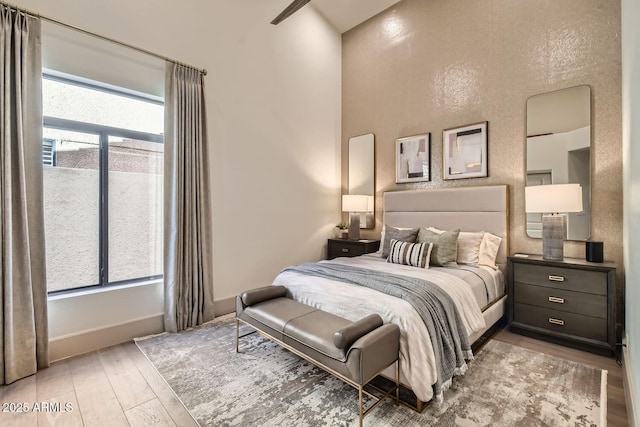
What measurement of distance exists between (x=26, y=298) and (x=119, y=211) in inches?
39.1

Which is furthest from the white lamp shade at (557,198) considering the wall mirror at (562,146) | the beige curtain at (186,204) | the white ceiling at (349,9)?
the white ceiling at (349,9)

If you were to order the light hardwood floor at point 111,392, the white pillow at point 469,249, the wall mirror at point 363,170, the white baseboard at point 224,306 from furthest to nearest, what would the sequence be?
the wall mirror at point 363,170 → the white baseboard at point 224,306 → the white pillow at point 469,249 → the light hardwood floor at point 111,392

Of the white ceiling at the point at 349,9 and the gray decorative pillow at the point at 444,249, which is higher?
the white ceiling at the point at 349,9

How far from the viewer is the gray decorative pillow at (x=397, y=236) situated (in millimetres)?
3363

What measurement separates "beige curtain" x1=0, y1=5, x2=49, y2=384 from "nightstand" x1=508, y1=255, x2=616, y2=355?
4.20 metres

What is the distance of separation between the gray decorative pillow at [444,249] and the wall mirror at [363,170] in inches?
61.5

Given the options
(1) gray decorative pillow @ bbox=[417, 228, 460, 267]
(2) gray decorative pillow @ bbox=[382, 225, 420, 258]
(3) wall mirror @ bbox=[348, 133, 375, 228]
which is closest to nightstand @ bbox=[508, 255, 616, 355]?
(1) gray decorative pillow @ bbox=[417, 228, 460, 267]

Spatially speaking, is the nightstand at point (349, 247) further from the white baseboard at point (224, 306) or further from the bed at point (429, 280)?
the white baseboard at point (224, 306)

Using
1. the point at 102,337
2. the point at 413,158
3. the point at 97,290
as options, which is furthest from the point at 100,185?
the point at 413,158

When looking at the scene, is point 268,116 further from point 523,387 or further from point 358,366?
point 523,387

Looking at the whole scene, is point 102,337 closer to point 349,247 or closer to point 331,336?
point 331,336

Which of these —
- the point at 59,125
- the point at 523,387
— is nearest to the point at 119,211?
the point at 59,125

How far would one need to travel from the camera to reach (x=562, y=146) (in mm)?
3025

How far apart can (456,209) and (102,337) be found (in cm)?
399
